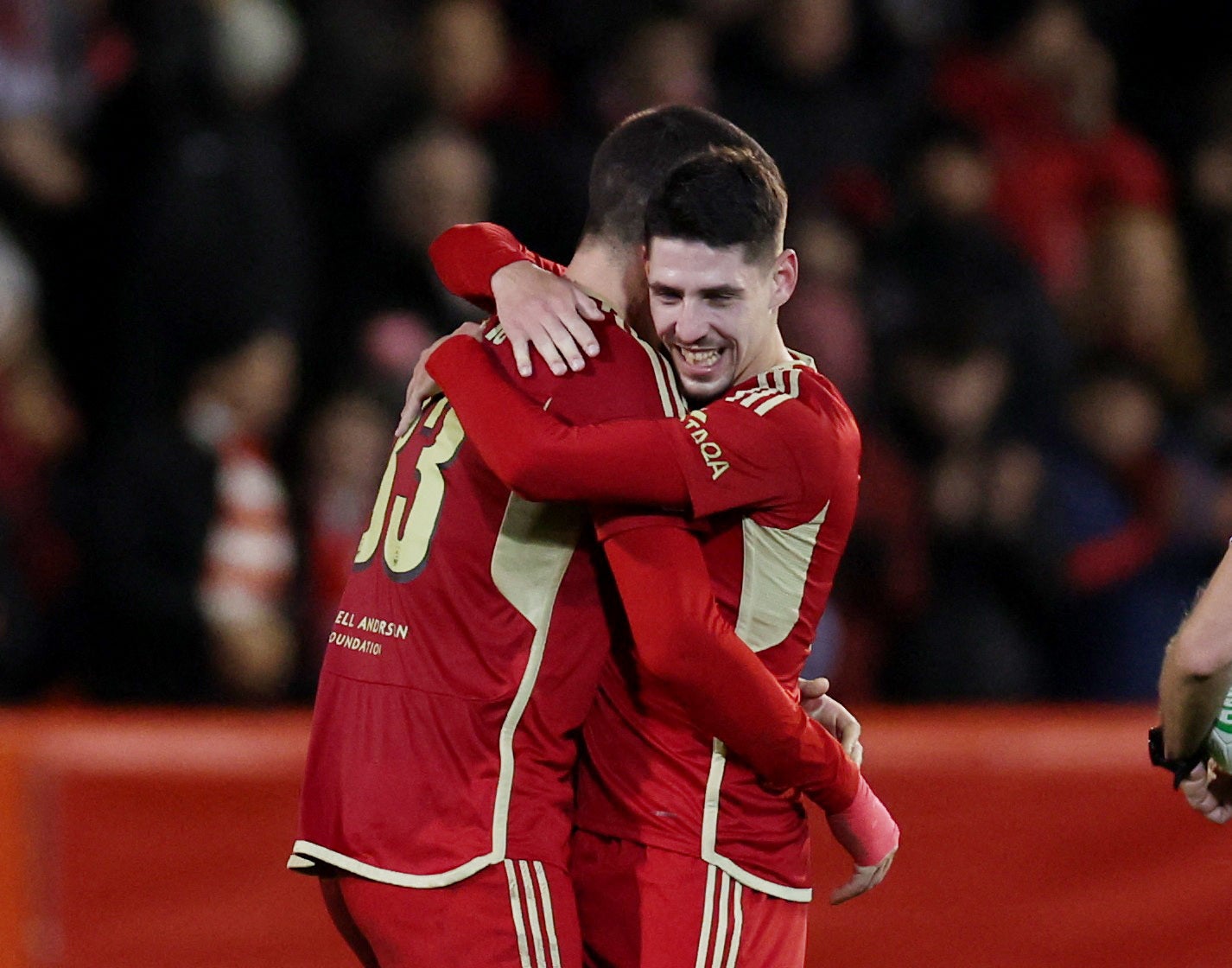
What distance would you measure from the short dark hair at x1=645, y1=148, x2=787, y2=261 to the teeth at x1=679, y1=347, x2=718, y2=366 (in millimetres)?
166

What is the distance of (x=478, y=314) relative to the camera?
606 centimetres

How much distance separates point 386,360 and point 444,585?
3026 millimetres

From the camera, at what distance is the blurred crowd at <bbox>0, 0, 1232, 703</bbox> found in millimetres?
5773

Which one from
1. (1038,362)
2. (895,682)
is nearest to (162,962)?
(895,682)

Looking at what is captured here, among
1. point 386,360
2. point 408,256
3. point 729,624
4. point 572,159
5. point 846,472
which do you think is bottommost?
point 729,624

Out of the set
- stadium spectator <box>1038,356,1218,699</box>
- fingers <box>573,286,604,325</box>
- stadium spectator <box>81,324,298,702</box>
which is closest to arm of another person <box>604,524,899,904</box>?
fingers <box>573,286,604,325</box>

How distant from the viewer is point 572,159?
262 inches

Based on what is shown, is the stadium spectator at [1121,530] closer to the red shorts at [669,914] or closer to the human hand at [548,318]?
the red shorts at [669,914]

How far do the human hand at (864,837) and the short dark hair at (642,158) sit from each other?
1017mm

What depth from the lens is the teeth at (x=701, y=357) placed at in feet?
10.3

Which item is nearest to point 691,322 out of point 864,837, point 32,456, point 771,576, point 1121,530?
point 771,576

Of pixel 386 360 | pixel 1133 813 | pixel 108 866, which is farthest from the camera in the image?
pixel 386 360

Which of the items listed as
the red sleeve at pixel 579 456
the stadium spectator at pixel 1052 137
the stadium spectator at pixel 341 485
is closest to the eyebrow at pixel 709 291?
the red sleeve at pixel 579 456

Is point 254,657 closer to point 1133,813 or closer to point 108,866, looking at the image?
point 108,866
